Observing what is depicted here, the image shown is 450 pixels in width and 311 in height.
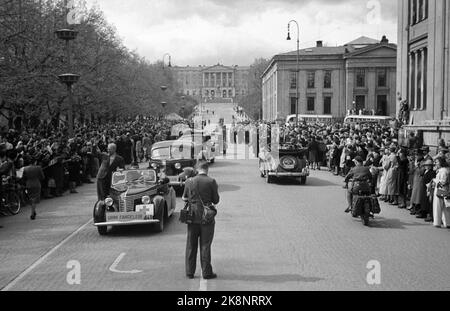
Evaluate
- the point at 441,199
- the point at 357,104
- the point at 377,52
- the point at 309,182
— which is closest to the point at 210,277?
the point at 441,199

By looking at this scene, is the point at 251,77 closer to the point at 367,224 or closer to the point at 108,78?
the point at 108,78

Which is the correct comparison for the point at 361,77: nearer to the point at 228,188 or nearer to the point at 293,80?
the point at 293,80

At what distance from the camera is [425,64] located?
39.5 meters

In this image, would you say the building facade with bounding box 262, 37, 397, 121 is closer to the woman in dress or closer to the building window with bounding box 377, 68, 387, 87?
the building window with bounding box 377, 68, 387, 87

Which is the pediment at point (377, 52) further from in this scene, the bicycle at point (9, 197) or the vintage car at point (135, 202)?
the vintage car at point (135, 202)

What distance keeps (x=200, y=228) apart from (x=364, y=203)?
6279mm

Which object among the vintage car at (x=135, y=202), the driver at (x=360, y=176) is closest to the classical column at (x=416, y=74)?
the driver at (x=360, y=176)

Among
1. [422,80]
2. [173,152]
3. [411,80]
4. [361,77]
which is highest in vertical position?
[361,77]

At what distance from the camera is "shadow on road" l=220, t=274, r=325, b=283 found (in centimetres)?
909

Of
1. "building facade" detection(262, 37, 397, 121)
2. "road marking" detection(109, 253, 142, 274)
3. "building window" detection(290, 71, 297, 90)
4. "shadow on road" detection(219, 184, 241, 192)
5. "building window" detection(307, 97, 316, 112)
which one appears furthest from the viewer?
"building window" detection(307, 97, 316, 112)

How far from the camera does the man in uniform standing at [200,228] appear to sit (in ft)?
30.3

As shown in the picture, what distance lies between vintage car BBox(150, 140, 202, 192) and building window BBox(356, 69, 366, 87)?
76965mm

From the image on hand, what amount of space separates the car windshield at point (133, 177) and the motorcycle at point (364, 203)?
16.2 ft

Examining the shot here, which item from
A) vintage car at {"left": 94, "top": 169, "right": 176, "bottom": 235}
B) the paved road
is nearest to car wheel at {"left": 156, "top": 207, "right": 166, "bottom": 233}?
vintage car at {"left": 94, "top": 169, "right": 176, "bottom": 235}
